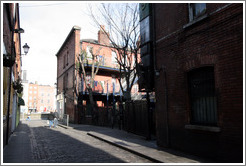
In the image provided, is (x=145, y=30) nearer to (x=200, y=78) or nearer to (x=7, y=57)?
(x=200, y=78)

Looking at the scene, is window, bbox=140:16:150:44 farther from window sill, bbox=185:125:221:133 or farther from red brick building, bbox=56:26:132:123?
red brick building, bbox=56:26:132:123

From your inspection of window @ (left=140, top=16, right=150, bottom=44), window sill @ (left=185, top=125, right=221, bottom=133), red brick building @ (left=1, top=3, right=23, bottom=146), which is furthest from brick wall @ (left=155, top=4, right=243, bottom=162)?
red brick building @ (left=1, top=3, right=23, bottom=146)

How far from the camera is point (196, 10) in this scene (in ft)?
21.9

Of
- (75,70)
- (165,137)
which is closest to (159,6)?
(165,137)

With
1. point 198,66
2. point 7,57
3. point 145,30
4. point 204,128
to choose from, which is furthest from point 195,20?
point 7,57

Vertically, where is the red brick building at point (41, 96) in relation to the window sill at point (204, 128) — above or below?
above

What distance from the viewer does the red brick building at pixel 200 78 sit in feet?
16.9

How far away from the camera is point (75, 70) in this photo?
22.2 m

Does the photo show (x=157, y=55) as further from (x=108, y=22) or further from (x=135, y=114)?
(x=108, y=22)

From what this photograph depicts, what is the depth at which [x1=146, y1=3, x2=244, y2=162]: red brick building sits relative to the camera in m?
5.16

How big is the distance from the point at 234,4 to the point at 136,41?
928 centimetres

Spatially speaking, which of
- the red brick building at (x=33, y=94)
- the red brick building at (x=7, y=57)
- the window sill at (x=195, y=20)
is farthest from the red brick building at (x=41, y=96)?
the window sill at (x=195, y=20)

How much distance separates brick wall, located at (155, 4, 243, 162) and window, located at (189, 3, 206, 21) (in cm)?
16

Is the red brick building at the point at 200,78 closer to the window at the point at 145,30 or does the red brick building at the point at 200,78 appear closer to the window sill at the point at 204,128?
the window sill at the point at 204,128
